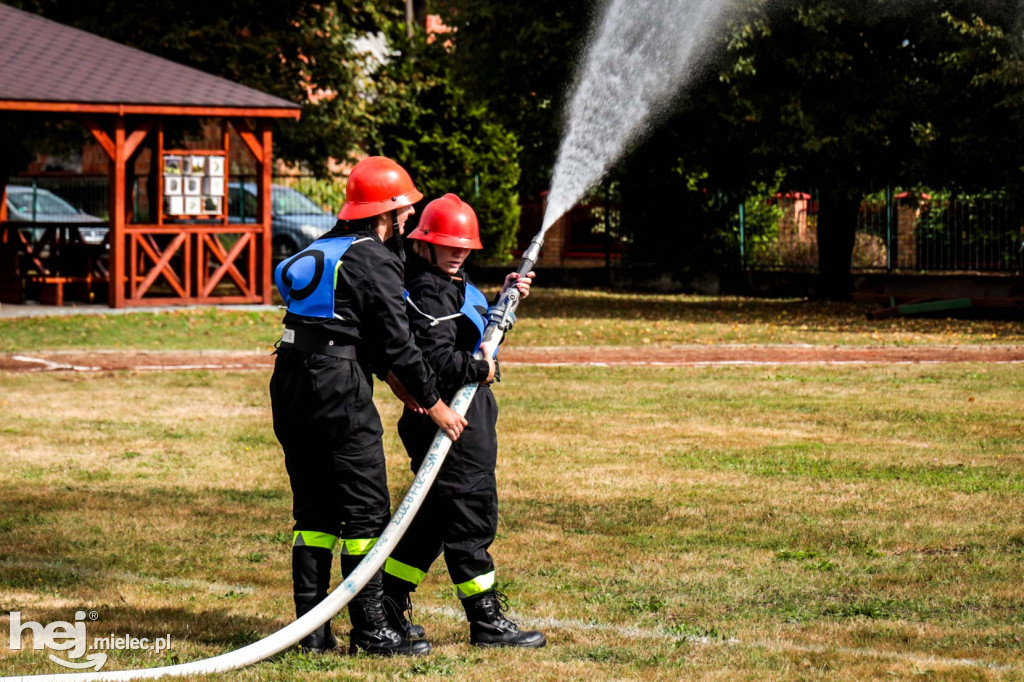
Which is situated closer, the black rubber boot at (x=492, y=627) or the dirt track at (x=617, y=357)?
the black rubber boot at (x=492, y=627)

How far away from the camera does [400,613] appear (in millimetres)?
5590

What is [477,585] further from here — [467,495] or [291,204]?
[291,204]

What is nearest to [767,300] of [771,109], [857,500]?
[771,109]

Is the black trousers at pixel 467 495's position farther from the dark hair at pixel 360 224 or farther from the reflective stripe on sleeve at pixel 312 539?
the dark hair at pixel 360 224

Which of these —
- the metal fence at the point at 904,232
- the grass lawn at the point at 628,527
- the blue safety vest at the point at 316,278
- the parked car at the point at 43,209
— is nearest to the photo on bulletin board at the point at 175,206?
the grass lawn at the point at 628,527

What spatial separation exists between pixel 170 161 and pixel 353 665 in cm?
1949

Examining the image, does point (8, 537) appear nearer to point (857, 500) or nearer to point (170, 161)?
point (857, 500)

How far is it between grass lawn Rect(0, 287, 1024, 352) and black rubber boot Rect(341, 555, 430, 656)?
12048 mm

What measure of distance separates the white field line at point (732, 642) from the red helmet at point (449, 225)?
1.55 metres

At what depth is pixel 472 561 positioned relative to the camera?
5453 millimetres

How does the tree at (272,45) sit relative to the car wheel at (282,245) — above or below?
above

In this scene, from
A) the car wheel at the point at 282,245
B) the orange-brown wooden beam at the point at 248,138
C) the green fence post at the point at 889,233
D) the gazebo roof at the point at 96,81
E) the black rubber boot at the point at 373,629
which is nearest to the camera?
the black rubber boot at the point at 373,629

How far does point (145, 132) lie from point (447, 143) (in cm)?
1192

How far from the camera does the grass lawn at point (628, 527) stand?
17.6 ft
